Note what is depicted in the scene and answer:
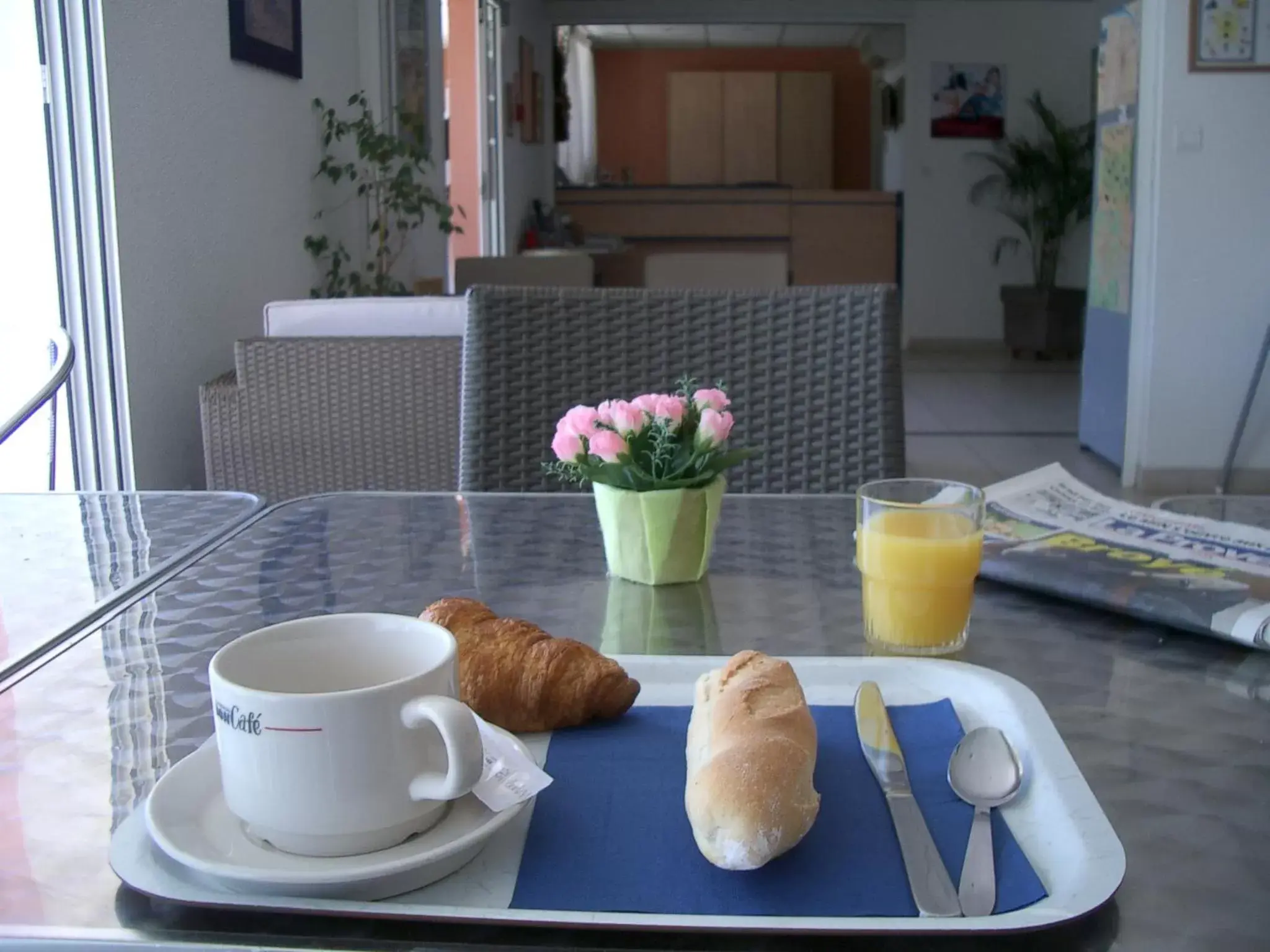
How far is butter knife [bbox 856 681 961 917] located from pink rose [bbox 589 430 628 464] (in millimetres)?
287

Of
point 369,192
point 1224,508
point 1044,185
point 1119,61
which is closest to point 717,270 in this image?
point 369,192

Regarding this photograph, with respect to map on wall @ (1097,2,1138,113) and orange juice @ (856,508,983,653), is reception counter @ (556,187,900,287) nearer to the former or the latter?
map on wall @ (1097,2,1138,113)

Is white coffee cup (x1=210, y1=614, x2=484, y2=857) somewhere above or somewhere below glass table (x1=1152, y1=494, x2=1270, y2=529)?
above

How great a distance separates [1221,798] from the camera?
564 millimetres

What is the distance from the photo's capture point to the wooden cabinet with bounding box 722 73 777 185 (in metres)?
11.1

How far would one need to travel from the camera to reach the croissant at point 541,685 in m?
0.63

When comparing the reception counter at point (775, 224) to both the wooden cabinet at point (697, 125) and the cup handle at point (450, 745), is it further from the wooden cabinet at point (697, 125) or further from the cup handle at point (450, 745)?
the cup handle at point (450, 745)

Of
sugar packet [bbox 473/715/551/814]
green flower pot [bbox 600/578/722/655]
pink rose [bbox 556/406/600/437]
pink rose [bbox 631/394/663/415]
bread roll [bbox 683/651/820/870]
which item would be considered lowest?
green flower pot [bbox 600/578/722/655]

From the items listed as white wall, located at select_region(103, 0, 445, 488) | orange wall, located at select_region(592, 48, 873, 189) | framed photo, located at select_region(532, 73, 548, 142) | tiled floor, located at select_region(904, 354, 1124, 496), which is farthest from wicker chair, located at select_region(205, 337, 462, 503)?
orange wall, located at select_region(592, 48, 873, 189)

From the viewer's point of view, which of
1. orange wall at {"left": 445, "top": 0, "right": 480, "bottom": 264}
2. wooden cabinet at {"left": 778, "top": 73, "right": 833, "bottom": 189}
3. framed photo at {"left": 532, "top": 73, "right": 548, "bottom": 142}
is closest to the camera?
orange wall at {"left": 445, "top": 0, "right": 480, "bottom": 264}

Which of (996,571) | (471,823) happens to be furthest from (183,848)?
(996,571)

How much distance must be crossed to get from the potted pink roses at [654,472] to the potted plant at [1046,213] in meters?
7.19

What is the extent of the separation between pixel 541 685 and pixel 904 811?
19cm

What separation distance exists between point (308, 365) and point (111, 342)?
1.34 ft
